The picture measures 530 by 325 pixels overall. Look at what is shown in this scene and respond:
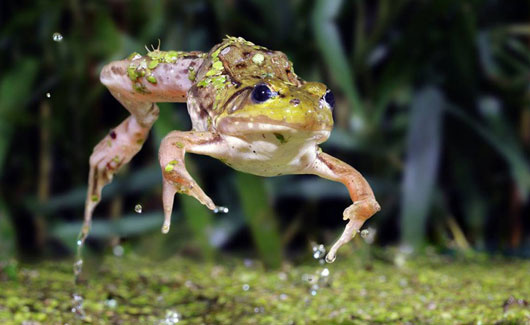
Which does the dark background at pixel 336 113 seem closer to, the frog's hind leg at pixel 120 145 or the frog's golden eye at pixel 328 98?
the frog's hind leg at pixel 120 145

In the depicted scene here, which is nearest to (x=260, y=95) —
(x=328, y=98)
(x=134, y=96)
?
(x=328, y=98)

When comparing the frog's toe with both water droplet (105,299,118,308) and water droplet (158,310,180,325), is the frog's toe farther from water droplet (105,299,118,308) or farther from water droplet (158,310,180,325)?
water droplet (105,299,118,308)

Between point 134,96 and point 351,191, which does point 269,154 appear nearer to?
point 351,191

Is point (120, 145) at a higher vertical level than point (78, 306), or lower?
higher

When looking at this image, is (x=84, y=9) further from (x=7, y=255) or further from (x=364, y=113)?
(x=364, y=113)

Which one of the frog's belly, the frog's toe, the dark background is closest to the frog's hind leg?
the frog's belly
